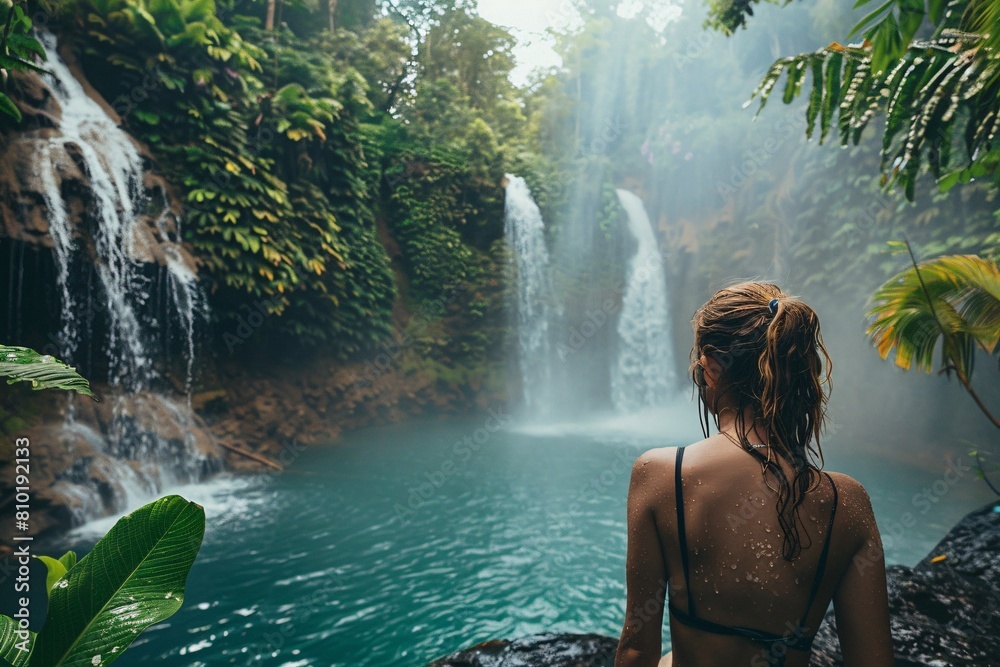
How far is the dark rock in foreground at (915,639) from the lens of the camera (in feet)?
8.21

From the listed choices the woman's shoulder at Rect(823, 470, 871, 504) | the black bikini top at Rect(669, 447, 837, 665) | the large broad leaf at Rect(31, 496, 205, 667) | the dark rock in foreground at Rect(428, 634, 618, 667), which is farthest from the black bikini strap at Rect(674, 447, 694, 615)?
the dark rock in foreground at Rect(428, 634, 618, 667)

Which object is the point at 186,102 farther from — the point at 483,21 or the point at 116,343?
the point at 483,21

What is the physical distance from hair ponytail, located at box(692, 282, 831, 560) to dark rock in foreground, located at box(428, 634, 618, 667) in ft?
5.70

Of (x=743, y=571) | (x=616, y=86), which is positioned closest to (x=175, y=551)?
(x=743, y=571)

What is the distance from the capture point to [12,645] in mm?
1090

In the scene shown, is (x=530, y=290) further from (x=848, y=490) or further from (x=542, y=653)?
(x=848, y=490)

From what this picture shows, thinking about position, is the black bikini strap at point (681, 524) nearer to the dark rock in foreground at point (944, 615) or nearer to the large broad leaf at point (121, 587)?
the large broad leaf at point (121, 587)

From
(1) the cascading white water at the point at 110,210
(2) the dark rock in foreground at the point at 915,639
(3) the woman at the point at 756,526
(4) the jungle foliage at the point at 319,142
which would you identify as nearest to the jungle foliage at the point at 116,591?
(3) the woman at the point at 756,526

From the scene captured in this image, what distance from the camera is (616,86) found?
2328cm

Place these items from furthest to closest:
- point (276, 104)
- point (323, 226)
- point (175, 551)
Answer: point (323, 226) < point (276, 104) < point (175, 551)

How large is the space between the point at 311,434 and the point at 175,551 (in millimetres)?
10813

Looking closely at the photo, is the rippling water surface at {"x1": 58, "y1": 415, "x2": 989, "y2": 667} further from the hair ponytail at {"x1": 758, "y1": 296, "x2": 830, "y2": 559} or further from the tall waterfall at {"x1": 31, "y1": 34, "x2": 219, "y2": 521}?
the hair ponytail at {"x1": 758, "y1": 296, "x2": 830, "y2": 559}

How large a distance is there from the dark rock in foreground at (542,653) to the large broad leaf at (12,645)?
1.93 metres

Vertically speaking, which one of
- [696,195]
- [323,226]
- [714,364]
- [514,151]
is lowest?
[714,364]
